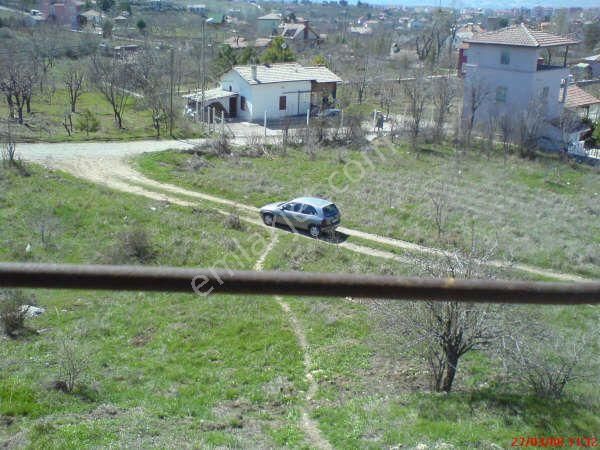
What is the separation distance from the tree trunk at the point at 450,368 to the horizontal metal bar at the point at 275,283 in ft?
21.9

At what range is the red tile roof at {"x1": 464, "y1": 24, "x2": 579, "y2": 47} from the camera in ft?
99.0

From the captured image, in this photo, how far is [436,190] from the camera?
822 inches

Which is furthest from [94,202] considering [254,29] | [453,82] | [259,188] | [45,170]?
[254,29]

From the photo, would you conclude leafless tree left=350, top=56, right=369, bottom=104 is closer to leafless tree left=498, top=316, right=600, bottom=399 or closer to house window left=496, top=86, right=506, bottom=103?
house window left=496, top=86, right=506, bottom=103

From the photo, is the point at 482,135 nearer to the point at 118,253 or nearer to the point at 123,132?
the point at 123,132

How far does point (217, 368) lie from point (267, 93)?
1019 inches

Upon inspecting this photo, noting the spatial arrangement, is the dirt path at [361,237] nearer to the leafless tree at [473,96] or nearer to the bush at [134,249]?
the bush at [134,249]

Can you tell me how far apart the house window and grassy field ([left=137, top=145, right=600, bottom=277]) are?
6063 mm

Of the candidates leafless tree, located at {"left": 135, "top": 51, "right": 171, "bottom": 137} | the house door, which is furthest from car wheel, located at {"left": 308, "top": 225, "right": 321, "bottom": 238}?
the house door

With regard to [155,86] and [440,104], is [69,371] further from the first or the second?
[155,86]

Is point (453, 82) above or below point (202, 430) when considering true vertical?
above

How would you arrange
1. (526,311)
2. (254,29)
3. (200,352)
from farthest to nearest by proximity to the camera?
(254,29) → (200,352) → (526,311)

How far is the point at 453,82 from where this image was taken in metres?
37.8

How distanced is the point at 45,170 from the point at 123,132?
8242 millimetres
